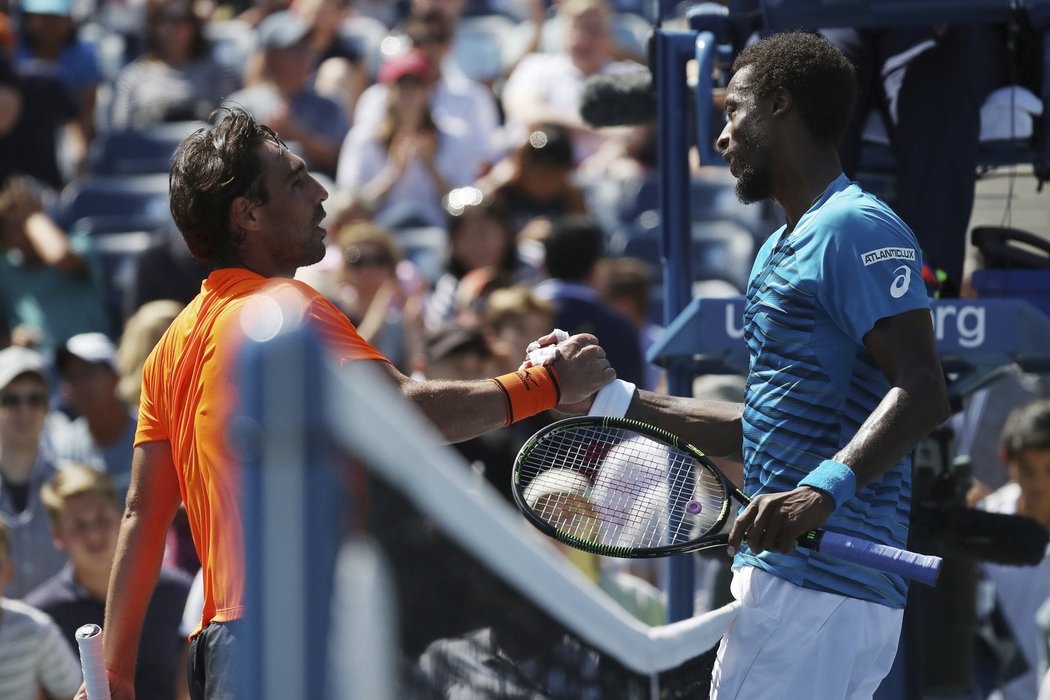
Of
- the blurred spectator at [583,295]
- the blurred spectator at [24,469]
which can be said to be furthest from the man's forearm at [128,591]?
the blurred spectator at [583,295]

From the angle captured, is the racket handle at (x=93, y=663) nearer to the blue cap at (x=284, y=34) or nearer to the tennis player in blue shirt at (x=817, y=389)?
the tennis player in blue shirt at (x=817, y=389)

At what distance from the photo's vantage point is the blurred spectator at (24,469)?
6094mm

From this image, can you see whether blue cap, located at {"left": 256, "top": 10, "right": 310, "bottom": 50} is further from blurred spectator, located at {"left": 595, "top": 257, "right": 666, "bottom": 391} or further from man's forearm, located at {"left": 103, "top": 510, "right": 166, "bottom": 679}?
man's forearm, located at {"left": 103, "top": 510, "right": 166, "bottom": 679}

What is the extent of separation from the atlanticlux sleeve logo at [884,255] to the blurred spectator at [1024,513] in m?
3.11

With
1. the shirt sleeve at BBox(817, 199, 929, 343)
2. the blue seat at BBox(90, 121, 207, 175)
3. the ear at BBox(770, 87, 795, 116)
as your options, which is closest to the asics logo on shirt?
the shirt sleeve at BBox(817, 199, 929, 343)

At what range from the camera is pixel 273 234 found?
10.8ft

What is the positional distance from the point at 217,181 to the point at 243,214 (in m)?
0.09

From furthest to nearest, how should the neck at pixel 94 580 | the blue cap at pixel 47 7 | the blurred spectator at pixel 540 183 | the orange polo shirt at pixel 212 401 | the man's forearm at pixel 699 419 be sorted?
the blue cap at pixel 47 7, the blurred spectator at pixel 540 183, the neck at pixel 94 580, the man's forearm at pixel 699 419, the orange polo shirt at pixel 212 401

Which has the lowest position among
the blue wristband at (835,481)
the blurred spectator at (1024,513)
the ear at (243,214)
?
the blurred spectator at (1024,513)

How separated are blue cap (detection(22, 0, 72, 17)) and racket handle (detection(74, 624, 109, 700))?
26.7ft

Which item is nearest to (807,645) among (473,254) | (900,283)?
(900,283)

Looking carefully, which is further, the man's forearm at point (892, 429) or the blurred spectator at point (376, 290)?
the blurred spectator at point (376, 290)

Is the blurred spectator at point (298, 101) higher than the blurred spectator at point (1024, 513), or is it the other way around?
the blurred spectator at point (298, 101)

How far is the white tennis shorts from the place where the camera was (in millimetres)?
3027
